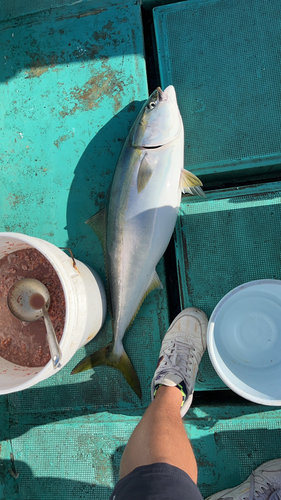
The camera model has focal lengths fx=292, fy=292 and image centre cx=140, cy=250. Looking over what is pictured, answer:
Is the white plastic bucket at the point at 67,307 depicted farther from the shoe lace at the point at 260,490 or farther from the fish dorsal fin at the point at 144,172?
the shoe lace at the point at 260,490

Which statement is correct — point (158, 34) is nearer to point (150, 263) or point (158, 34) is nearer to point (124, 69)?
point (124, 69)

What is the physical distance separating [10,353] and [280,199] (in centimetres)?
172

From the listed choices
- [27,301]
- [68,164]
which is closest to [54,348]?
[27,301]

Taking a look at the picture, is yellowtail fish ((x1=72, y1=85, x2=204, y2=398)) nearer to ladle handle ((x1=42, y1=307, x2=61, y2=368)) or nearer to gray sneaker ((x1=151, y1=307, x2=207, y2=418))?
gray sneaker ((x1=151, y1=307, x2=207, y2=418))

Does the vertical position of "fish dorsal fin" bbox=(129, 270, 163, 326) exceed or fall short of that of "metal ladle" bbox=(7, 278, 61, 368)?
it falls short

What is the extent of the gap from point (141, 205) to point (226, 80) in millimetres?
995

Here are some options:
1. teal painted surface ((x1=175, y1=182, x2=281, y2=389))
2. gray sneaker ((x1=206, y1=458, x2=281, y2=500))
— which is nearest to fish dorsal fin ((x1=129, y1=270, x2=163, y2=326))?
teal painted surface ((x1=175, y1=182, x2=281, y2=389))

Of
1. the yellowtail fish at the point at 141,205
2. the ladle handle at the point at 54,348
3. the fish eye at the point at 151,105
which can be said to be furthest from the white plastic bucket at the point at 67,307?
the fish eye at the point at 151,105

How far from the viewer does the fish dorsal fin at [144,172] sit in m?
1.54

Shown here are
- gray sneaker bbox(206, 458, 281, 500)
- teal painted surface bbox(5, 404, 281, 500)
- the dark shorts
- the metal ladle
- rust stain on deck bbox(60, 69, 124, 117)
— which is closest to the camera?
the dark shorts

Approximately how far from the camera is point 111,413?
69.1 inches

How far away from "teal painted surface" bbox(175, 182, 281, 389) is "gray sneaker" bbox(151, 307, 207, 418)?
9cm

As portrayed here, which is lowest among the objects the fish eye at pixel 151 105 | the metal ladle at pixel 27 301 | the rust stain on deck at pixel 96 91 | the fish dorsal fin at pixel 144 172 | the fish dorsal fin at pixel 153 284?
the fish dorsal fin at pixel 153 284

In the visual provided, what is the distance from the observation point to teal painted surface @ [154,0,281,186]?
176 cm
